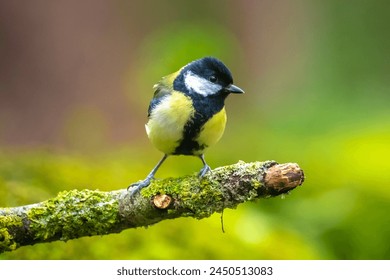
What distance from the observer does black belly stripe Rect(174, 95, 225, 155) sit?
54.9 inches

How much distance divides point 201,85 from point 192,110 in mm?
80

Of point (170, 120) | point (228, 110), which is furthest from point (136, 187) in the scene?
point (228, 110)

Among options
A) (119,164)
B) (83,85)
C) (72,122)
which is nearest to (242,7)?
(83,85)

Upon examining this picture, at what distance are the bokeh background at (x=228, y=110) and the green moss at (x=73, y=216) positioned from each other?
292 mm

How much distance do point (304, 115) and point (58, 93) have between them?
171 centimetres

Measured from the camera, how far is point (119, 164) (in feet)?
7.29

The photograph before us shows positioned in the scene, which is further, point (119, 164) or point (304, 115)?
point (304, 115)

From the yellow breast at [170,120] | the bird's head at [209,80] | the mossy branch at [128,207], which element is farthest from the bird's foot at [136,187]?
the bird's head at [209,80]

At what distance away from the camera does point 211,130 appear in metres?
1.41

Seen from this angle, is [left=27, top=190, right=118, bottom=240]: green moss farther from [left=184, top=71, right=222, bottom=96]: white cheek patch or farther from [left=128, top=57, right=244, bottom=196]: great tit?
[left=184, top=71, right=222, bottom=96]: white cheek patch

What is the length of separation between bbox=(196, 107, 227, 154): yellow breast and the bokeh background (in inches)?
11.4

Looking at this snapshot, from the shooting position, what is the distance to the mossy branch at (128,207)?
119 cm

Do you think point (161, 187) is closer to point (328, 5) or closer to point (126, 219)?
point (126, 219)

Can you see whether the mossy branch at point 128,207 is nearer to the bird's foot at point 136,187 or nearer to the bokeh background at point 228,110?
the bird's foot at point 136,187
